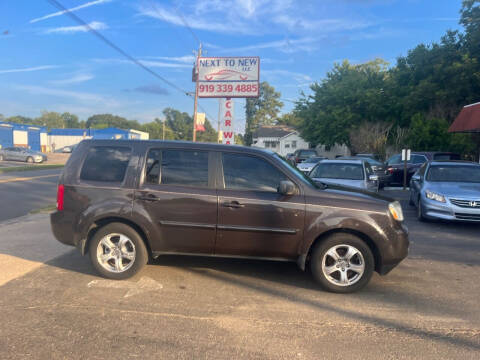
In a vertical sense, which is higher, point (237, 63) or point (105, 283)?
point (237, 63)

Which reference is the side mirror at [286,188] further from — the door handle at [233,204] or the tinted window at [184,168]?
the tinted window at [184,168]

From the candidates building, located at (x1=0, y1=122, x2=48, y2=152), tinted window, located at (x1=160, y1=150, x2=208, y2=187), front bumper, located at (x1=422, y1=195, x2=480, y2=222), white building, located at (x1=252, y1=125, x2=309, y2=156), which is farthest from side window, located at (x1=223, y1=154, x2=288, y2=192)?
white building, located at (x1=252, y1=125, x2=309, y2=156)

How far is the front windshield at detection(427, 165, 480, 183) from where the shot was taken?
892cm

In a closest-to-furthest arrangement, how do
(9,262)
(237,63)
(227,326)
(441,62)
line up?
(227,326)
(9,262)
(237,63)
(441,62)

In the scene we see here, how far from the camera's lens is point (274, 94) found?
84.1 meters

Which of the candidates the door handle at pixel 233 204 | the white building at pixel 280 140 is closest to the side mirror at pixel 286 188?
→ the door handle at pixel 233 204

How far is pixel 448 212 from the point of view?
309 inches

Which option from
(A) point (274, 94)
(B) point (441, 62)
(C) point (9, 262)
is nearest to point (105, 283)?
(C) point (9, 262)

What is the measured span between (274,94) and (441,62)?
2252 inches

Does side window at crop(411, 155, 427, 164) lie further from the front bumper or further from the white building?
the white building

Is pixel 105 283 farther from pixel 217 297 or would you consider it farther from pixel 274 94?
pixel 274 94

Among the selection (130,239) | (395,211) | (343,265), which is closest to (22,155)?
(130,239)

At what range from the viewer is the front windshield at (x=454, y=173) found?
8.92 m

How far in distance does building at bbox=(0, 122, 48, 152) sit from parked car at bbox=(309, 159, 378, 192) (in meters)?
52.7
